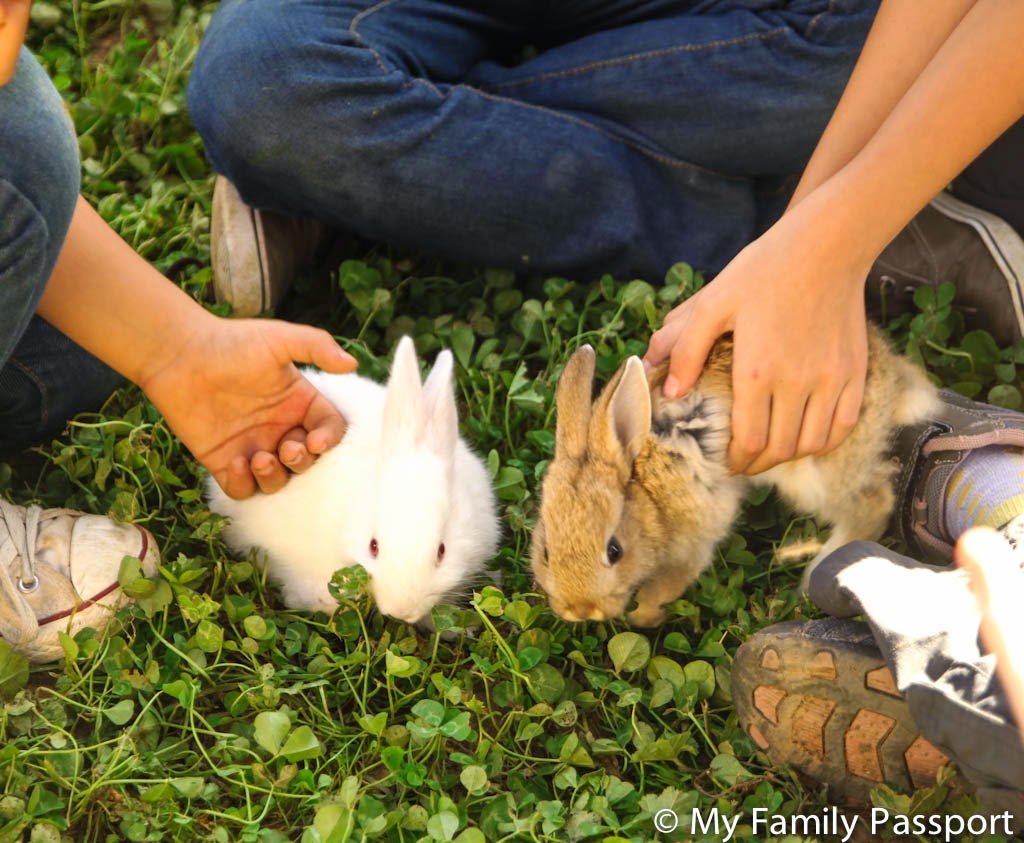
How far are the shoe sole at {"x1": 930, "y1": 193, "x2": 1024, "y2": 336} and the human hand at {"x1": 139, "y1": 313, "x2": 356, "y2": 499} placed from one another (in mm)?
1194

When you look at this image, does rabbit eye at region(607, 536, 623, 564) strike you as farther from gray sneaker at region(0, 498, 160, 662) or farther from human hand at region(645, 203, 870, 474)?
gray sneaker at region(0, 498, 160, 662)

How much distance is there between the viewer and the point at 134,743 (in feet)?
4.97

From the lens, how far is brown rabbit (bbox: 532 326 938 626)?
1.58m

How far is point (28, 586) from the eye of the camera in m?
1.66

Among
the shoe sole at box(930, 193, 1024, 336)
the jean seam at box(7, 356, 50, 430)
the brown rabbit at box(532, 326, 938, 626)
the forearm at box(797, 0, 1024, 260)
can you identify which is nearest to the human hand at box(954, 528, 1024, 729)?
the brown rabbit at box(532, 326, 938, 626)

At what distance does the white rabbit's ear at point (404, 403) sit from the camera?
1.65 meters

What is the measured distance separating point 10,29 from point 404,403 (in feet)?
2.39

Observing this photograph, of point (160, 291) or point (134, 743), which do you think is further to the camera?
point (160, 291)

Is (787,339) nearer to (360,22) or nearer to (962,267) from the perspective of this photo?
(962,267)

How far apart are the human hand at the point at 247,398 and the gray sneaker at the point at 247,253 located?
0.31 m

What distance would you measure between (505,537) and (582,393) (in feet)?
1.10

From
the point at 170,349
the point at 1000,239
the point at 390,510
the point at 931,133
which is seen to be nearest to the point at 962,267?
the point at 1000,239

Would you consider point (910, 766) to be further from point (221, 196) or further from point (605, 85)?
point (221, 196)

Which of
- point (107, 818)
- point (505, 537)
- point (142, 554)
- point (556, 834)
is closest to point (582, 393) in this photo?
point (505, 537)
